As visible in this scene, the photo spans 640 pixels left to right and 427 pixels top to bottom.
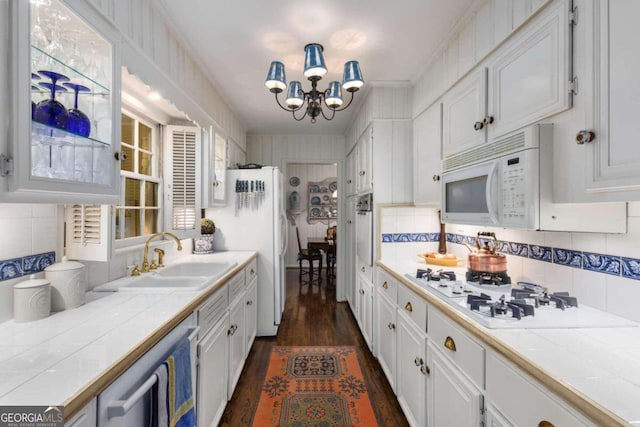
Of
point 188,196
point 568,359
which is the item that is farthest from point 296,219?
point 568,359

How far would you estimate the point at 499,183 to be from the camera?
4.64 ft

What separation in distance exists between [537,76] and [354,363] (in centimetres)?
238

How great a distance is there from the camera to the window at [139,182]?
77.7 inches

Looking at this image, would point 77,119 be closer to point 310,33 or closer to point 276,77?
point 276,77

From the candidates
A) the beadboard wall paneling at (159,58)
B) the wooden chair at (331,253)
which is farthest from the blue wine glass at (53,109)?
the wooden chair at (331,253)

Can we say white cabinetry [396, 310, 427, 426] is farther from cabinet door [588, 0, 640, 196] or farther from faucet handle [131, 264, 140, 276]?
faucet handle [131, 264, 140, 276]

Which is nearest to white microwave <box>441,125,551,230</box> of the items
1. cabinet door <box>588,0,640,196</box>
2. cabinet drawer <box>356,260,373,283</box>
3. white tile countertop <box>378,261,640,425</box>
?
cabinet door <box>588,0,640,196</box>

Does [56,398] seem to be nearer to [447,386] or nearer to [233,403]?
[447,386]

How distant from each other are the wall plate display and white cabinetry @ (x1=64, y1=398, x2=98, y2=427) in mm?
6325

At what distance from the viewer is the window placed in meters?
1.97

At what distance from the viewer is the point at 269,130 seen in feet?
13.9

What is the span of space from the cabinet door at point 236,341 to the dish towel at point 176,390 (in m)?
0.79

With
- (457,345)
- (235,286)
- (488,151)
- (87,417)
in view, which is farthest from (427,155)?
(87,417)

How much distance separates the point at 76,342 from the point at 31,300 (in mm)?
352
